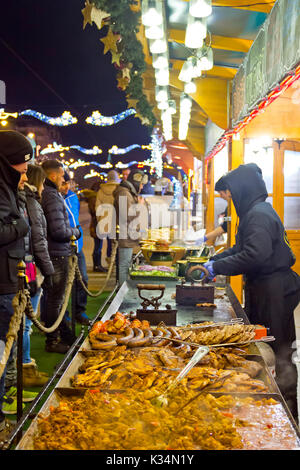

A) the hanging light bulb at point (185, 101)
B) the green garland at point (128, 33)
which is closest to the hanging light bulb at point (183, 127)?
the hanging light bulb at point (185, 101)

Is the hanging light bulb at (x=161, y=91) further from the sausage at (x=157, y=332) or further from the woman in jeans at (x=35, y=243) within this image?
the sausage at (x=157, y=332)

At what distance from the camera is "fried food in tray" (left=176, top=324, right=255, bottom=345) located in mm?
2965

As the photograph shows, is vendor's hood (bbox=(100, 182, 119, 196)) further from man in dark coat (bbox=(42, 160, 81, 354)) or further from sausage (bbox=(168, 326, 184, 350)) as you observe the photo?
sausage (bbox=(168, 326, 184, 350))

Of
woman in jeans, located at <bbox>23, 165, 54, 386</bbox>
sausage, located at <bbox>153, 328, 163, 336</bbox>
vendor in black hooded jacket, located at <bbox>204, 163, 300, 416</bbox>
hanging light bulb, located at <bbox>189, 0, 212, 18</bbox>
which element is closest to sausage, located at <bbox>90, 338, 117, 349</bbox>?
sausage, located at <bbox>153, 328, 163, 336</bbox>

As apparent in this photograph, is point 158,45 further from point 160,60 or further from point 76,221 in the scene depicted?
point 76,221

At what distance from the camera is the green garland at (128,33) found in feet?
18.2

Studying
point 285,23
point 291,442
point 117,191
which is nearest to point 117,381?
point 291,442

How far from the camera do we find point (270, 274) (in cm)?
396

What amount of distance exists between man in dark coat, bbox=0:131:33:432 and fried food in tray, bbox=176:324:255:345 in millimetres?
1467

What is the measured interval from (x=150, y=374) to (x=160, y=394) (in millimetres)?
239

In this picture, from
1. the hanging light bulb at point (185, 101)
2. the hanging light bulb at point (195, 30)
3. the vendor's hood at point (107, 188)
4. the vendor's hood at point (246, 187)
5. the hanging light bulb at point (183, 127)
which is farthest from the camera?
the hanging light bulb at point (183, 127)

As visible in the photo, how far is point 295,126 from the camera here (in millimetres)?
7875

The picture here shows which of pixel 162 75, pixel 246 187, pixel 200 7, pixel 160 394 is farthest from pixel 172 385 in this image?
pixel 162 75

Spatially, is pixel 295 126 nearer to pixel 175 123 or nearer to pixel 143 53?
pixel 143 53
